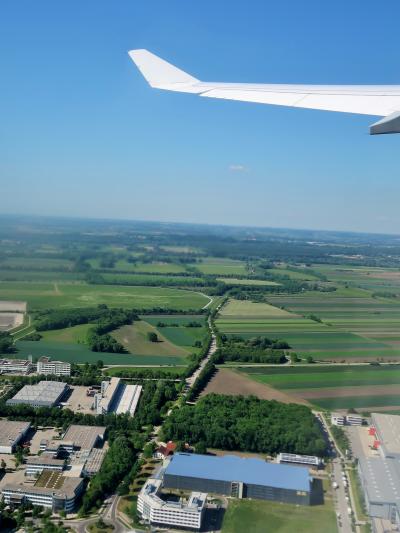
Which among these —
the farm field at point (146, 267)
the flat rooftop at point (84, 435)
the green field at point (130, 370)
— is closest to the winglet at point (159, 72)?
the flat rooftop at point (84, 435)

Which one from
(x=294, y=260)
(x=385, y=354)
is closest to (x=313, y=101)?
(x=385, y=354)

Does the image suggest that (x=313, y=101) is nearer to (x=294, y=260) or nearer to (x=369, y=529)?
(x=369, y=529)

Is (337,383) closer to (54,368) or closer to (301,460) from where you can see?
(301,460)

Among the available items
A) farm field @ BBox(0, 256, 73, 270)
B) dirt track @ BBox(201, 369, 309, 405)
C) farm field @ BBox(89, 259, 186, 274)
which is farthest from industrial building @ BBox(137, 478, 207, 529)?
farm field @ BBox(89, 259, 186, 274)

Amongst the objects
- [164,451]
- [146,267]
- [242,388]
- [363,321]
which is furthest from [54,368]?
[146,267]

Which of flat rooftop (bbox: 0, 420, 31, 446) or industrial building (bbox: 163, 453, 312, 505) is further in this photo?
flat rooftop (bbox: 0, 420, 31, 446)

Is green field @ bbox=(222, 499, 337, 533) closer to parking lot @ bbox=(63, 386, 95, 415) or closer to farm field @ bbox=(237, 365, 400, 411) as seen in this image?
farm field @ bbox=(237, 365, 400, 411)

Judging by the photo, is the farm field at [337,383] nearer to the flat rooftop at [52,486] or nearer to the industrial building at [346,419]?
the industrial building at [346,419]
